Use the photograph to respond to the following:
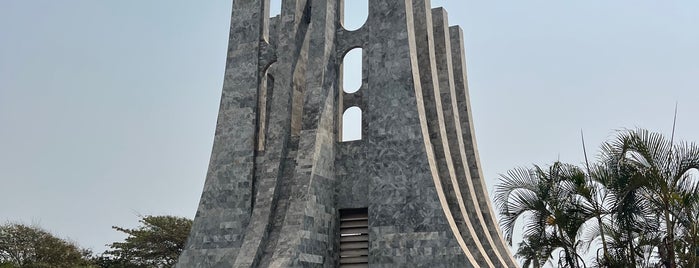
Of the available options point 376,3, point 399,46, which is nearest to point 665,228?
point 399,46

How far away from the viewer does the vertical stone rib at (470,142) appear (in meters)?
17.0

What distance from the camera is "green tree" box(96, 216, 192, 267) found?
1198 inches

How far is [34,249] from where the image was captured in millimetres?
29156

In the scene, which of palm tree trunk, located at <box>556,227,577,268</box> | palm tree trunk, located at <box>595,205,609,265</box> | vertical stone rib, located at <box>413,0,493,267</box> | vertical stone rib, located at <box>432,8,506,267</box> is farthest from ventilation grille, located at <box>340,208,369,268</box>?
palm tree trunk, located at <box>595,205,609,265</box>

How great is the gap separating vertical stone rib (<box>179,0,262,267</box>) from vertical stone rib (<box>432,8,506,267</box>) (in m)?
4.57

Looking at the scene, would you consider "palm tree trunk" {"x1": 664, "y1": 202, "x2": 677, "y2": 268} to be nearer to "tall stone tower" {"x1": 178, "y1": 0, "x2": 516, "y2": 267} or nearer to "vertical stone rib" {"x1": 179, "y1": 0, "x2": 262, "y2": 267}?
"tall stone tower" {"x1": 178, "y1": 0, "x2": 516, "y2": 267}

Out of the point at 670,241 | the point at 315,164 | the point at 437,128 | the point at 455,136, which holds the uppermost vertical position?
the point at 455,136

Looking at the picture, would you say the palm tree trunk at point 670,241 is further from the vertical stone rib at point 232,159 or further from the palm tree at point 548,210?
the vertical stone rib at point 232,159

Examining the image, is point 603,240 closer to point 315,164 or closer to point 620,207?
point 620,207

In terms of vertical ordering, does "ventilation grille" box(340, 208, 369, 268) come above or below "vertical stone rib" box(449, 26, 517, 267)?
below

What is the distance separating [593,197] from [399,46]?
5.73 meters

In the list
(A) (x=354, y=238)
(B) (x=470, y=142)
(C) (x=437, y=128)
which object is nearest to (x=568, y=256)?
(C) (x=437, y=128)

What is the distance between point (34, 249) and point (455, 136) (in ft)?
63.6

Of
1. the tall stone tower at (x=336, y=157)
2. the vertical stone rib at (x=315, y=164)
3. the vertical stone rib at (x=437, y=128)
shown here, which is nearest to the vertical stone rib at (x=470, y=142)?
the tall stone tower at (x=336, y=157)
